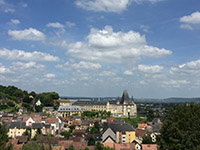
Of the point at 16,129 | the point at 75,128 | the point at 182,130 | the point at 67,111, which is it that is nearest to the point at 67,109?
the point at 67,111

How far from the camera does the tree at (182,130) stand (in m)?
20.9

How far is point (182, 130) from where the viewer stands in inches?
864

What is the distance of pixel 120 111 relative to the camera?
104812 millimetres

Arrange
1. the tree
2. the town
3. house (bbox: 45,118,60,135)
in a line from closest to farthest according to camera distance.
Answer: the tree
the town
house (bbox: 45,118,60,135)

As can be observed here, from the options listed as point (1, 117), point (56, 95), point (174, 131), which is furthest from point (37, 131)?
point (56, 95)

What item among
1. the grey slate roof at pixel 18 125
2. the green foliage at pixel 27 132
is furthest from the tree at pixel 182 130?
the grey slate roof at pixel 18 125

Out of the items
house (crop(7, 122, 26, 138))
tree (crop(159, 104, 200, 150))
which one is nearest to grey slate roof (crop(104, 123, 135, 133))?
house (crop(7, 122, 26, 138))

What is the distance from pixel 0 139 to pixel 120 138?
27606mm

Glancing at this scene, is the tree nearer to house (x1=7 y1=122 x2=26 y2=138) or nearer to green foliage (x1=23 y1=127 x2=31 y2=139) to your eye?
green foliage (x1=23 y1=127 x2=31 y2=139)

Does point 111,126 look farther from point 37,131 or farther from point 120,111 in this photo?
point 120,111

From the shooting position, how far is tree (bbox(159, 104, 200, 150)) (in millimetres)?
20906

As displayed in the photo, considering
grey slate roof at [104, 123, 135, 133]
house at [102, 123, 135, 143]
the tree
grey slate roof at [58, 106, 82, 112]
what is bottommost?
house at [102, 123, 135, 143]

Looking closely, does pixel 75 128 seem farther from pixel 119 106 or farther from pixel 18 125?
pixel 119 106

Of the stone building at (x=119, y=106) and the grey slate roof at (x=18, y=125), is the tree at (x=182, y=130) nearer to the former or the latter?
the grey slate roof at (x=18, y=125)
